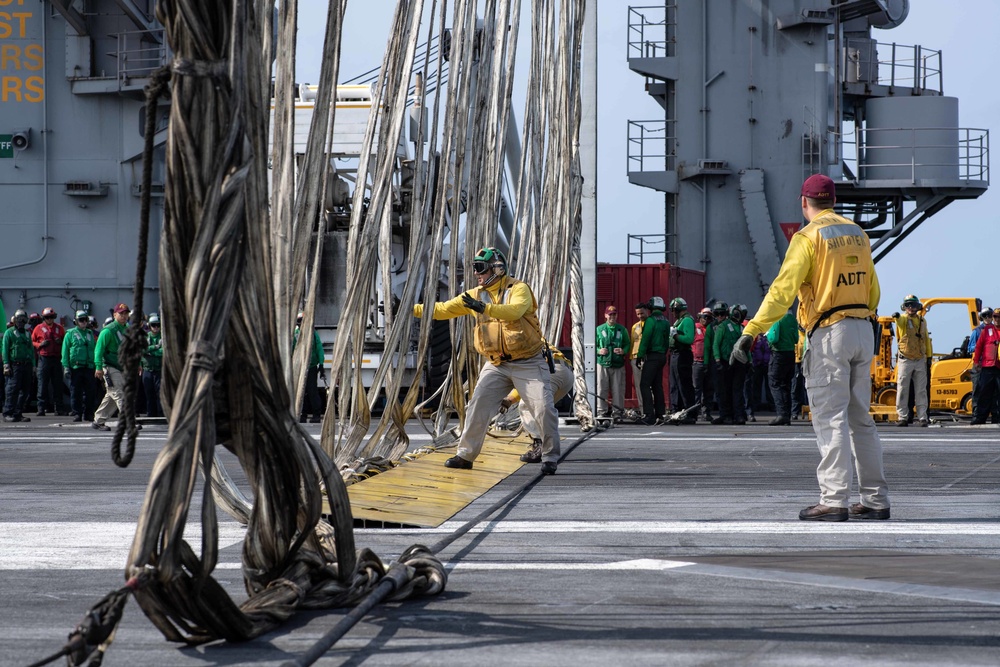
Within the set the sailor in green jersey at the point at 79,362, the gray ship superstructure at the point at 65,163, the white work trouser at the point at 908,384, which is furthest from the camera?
the gray ship superstructure at the point at 65,163

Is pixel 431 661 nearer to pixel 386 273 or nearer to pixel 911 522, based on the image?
pixel 911 522

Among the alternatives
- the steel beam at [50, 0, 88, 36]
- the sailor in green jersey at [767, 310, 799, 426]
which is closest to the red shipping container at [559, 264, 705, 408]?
the sailor in green jersey at [767, 310, 799, 426]

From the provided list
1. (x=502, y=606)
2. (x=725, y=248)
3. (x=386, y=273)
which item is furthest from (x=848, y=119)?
(x=502, y=606)

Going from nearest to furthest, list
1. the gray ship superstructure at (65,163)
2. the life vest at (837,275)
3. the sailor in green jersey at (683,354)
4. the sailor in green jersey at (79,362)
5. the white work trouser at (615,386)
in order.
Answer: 1. the life vest at (837,275)
2. the white work trouser at (615,386)
3. the sailor in green jersey at (683,354)
4. the sailor in green jersey at (79,362)
5. the gray ship superstructure at (65,163)

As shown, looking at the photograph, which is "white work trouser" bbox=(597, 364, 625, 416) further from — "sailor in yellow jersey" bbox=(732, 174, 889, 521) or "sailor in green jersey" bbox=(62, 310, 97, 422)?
"sailor in yellow jersey" bbox=(732, 174, 889, 521)

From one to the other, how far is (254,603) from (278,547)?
0.65 feet

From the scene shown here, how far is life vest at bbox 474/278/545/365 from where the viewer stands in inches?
387

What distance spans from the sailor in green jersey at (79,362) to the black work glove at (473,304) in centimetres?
1191

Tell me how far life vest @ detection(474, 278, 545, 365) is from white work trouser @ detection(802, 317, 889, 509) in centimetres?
325

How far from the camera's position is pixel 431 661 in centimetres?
354

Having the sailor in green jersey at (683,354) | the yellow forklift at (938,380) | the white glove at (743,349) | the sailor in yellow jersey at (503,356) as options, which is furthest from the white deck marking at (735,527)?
the yellow forklift at (938,380)

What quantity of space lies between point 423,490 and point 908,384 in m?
11.7

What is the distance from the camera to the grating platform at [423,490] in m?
6.65

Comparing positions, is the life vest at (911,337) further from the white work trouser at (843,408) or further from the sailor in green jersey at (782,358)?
the white work trouser at (843,408)
